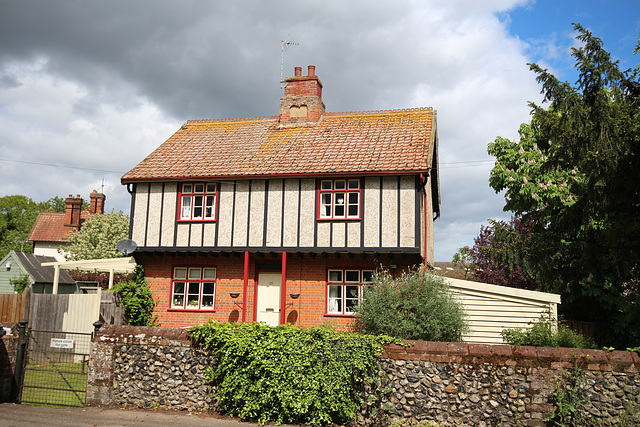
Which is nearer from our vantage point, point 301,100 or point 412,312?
point 412,312

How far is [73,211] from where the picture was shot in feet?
138

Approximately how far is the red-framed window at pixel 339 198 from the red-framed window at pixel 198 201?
369 cm

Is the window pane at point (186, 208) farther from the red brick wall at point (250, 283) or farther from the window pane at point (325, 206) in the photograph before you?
the window pane at point (325, 206)

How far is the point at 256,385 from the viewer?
8992mm

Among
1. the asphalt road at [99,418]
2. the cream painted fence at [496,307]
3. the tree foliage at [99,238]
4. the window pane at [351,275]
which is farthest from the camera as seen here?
the tree foliage at [99,238]

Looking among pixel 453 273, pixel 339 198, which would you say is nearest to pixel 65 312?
pixel 339 198

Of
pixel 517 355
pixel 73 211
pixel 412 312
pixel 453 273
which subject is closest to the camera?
pixel 517 355

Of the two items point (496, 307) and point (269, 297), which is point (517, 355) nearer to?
point (496, 307)

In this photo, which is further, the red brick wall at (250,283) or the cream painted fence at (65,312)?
the red brick wall at (250,283)

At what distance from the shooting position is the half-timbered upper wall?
15430mm

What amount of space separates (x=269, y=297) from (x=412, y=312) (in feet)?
20.8

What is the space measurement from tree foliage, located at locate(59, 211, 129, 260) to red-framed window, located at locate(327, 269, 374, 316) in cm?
2278

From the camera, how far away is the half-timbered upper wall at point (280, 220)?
15.4 meters

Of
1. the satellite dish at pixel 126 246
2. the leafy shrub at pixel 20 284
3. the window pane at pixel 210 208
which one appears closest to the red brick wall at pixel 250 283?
the satellite dish at pixel 126 246
